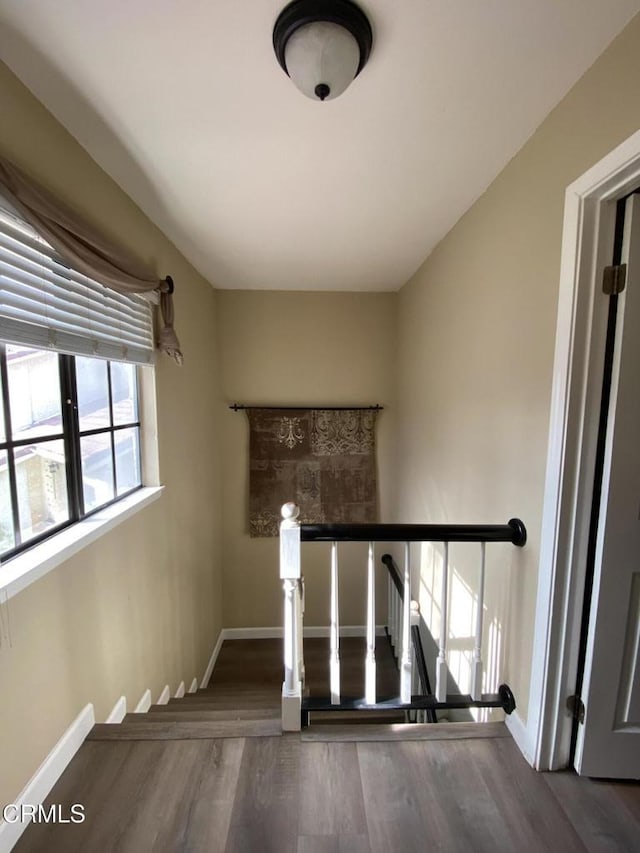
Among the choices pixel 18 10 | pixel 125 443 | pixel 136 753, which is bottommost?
pixel 136 753

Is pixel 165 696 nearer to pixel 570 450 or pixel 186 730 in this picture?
pixel 186 730

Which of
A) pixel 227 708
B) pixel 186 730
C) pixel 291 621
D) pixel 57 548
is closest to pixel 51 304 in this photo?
pixel 57 548

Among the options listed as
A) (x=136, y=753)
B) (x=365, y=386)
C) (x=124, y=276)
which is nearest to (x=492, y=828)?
(x=136, y=753)

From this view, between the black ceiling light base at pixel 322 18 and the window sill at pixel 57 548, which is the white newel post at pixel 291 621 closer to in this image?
the window sill at pixel 57 548

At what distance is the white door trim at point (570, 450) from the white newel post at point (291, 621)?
86cm

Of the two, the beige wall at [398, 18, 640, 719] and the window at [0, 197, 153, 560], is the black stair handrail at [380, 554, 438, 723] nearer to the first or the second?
the beige wall at [398, 18, 640, 719]

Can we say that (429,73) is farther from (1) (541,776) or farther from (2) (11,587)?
(1) (541,776)

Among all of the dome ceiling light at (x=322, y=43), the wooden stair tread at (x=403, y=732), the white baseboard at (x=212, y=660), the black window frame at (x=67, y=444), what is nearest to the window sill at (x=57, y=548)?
the black window frame at (x=67, y=444)

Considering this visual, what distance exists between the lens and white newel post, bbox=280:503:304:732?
1.35 m

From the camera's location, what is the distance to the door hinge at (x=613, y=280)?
1.06m

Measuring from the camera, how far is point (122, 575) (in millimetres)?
1714

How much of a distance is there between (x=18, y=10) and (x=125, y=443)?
1564 millimetres

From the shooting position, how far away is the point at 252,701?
238cm

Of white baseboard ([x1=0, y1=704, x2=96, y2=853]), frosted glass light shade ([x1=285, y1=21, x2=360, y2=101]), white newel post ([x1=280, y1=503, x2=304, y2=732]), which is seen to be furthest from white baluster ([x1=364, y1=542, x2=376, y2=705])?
frosted glass light shade ([x1=285, y1=21, x2=360, y2=101])
